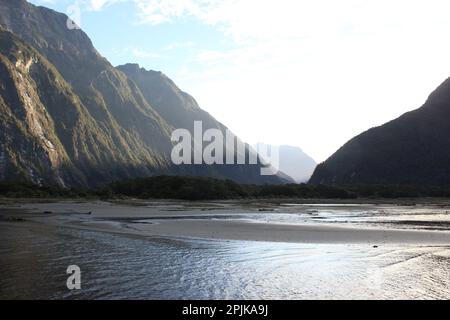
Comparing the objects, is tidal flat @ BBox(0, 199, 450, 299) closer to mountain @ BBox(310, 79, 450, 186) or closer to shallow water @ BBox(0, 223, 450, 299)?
shallow water @ BBox(0, 223, 450, 299)

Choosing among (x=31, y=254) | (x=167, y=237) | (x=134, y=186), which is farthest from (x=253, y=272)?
(x=134, y=186)

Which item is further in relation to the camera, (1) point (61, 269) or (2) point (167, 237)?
(2) point (167, 237)

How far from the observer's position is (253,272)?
17.2 metres

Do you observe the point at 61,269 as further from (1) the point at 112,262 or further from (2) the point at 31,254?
(2) the point at 31,254

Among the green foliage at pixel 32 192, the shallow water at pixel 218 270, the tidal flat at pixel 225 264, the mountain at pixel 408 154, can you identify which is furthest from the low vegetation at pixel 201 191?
the shallow water at pixel 218 270

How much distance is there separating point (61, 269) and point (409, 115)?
203 meters

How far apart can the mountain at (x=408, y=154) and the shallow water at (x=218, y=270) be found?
15133 centimetres

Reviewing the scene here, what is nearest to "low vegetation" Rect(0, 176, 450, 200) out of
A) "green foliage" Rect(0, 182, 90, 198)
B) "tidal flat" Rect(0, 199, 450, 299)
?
"green foliage" Rect(0, 182, 90, 198)

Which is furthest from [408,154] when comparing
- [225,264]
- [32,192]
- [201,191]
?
[225,264]

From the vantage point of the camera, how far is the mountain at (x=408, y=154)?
547 feet

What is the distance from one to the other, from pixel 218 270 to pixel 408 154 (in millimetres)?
177312

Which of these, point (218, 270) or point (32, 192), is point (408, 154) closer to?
point (32, 192)

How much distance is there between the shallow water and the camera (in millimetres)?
13945
